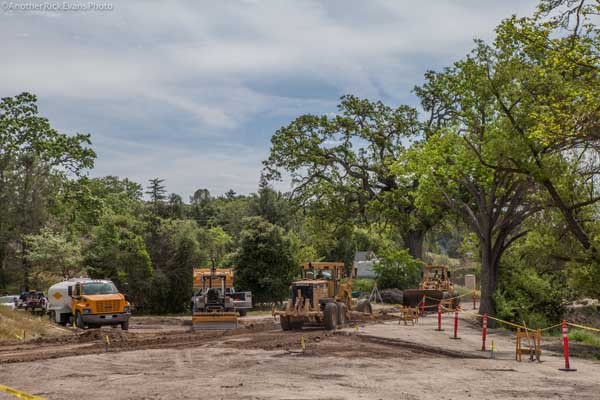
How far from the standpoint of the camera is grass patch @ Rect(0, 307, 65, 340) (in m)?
24.7

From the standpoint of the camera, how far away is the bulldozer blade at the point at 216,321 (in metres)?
27.5

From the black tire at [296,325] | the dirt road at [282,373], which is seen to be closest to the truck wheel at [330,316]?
the black tire at [296,325]

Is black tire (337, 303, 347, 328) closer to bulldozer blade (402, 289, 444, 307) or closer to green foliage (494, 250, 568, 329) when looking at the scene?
green foliage (494, 250, 568, 329)

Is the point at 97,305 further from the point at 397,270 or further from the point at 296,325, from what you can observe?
the point at 397,270

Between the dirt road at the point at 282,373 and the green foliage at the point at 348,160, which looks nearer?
the dirt road at the point at 282,373

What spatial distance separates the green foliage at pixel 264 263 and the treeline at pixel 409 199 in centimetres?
10

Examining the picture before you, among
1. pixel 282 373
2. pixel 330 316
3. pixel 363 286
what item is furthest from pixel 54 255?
pixel 282 373

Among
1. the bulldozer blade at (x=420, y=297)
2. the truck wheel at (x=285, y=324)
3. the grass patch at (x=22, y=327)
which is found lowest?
the grass patch at (x=22, y=327)

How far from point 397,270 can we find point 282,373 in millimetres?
35900

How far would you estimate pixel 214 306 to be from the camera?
28828 mm

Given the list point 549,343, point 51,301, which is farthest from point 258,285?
point 549,343

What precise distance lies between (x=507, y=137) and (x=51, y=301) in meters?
20.9

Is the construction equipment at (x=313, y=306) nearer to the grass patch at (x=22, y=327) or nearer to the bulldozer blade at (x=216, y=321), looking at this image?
the bulldozer blade at (x=216, y=321)

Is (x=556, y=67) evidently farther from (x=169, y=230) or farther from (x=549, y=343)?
(x=169, y=230)
